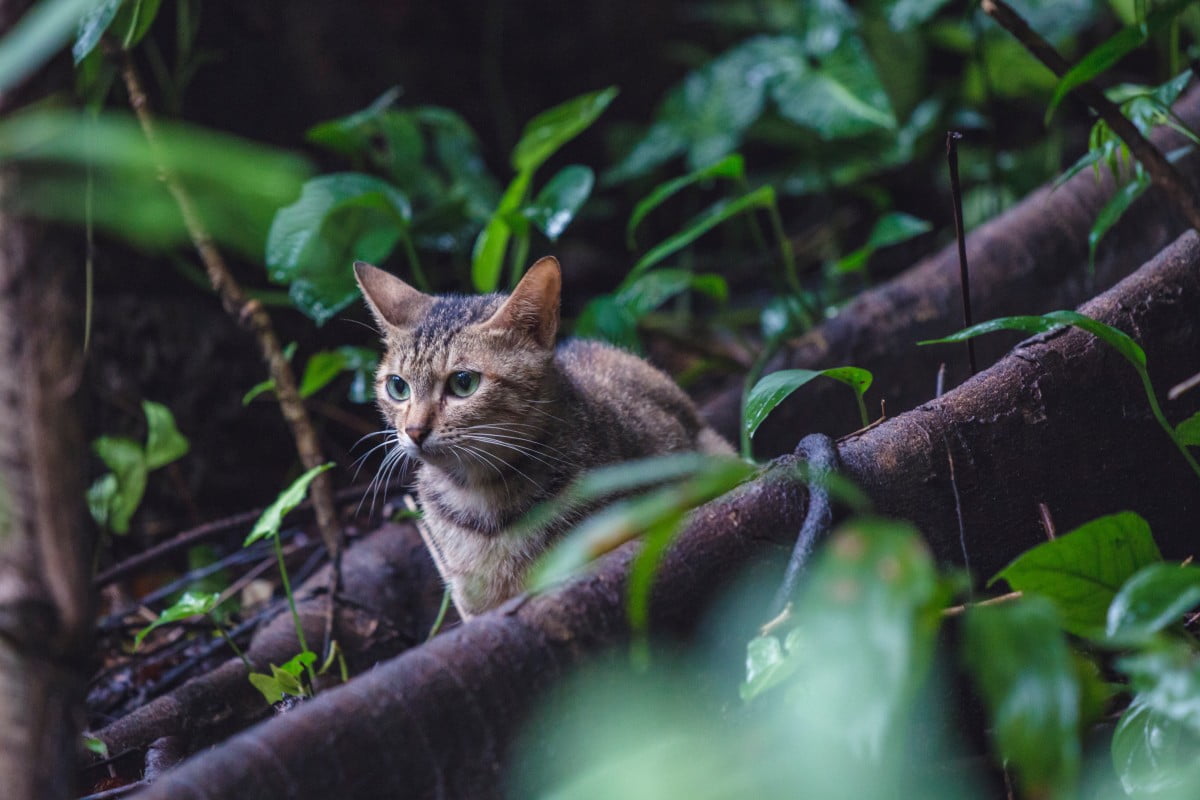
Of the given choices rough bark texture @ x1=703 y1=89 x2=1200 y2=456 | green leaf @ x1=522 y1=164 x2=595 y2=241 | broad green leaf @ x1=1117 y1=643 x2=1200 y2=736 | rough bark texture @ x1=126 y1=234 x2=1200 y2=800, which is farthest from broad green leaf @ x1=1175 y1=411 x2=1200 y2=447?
green leaf @ x1=522 y1=164 x2=595 y2=241

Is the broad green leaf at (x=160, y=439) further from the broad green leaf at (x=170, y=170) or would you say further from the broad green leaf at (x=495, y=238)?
the broad green leaf at (x=170, y=170)

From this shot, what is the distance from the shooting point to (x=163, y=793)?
1.56 metres

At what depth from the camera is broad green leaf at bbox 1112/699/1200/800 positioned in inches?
63.0

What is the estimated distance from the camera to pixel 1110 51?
2637 mm

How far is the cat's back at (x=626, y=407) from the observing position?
310cm

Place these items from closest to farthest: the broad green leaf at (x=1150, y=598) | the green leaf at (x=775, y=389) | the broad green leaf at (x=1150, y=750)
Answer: the broad green leaf at (x=1150, y=598), the broad green leaf at (x=1150, y=750), the green leaf at (x=775, y=389)

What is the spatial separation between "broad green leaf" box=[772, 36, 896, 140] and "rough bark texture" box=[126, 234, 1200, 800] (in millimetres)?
2049

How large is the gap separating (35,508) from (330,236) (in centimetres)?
249

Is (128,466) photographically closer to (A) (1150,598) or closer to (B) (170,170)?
(B) (170,170)

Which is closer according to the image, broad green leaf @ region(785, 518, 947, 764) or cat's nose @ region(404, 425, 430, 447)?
broad green leaf @ region(785, 518, 947, 764)

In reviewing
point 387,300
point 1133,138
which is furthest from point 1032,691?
point 387,300

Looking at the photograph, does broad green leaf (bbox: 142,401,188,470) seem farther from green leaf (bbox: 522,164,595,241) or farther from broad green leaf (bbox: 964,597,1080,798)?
broad green leaf (bbox: 964,597,1080,798)

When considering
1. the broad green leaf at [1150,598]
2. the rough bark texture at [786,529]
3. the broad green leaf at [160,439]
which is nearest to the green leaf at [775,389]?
the rough bark texture at [786,529]

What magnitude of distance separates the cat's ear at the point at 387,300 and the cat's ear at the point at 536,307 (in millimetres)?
388
